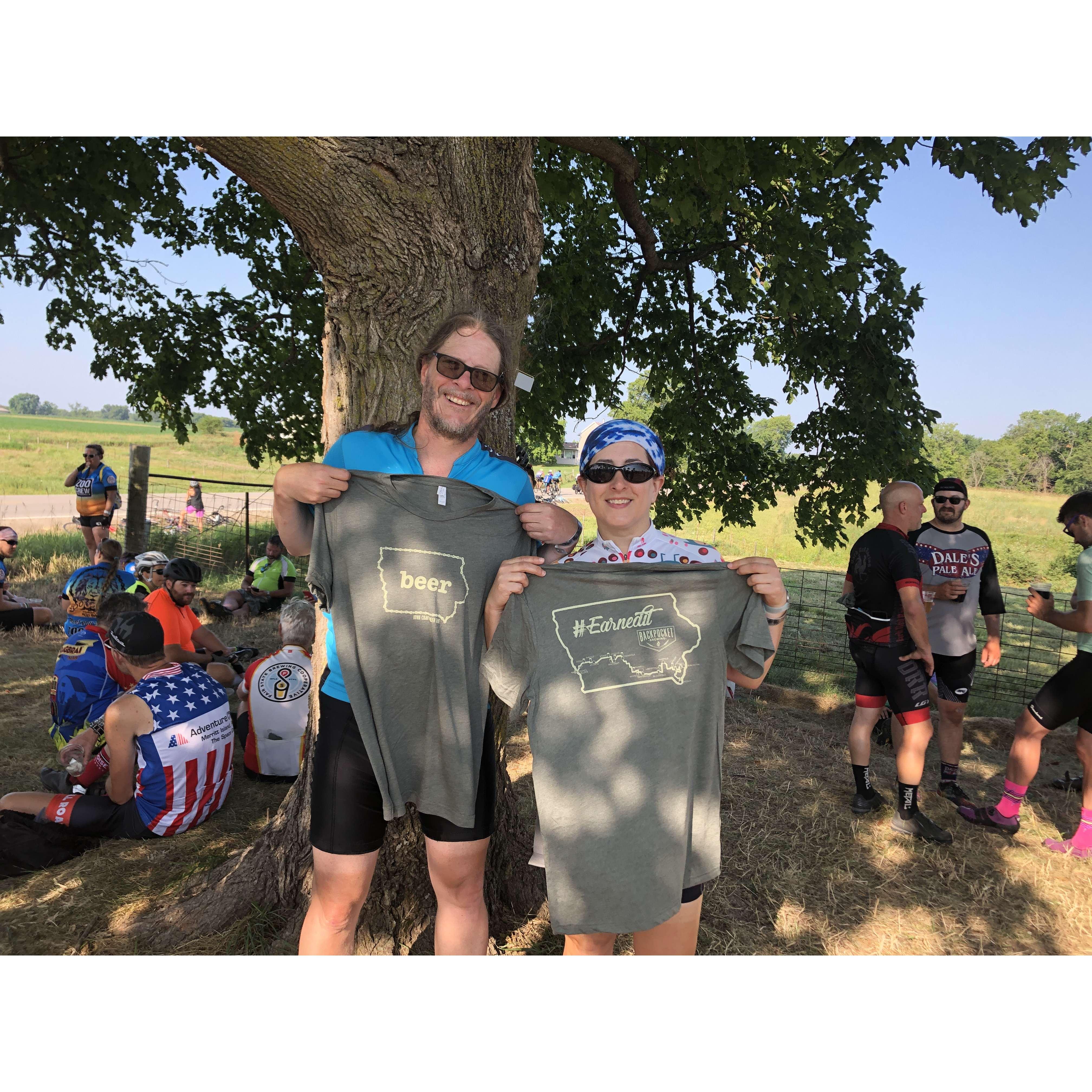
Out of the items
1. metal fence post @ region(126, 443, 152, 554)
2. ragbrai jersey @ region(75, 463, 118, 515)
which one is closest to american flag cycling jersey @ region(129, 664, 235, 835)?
metal fence post @ region(126, 443, 152, 554)

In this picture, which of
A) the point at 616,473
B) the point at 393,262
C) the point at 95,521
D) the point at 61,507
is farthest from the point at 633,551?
the point at 61,507

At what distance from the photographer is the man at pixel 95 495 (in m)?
11.0

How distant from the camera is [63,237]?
6953mm

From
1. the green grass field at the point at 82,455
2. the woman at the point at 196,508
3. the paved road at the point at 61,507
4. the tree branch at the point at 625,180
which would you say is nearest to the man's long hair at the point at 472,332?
the tree branch at the point at 625,180

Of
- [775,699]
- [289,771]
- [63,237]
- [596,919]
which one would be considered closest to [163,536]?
[63,237]

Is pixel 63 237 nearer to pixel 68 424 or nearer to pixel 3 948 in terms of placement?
pixel 3 948

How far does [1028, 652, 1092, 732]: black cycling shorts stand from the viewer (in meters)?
3.98

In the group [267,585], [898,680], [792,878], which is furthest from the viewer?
[267,585]

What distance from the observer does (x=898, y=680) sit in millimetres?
4227

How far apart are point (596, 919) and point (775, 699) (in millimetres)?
5293

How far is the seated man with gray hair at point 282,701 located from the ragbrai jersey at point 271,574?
464 cm

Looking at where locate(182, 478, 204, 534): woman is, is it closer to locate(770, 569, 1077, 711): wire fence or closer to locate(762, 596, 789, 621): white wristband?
locate(770, 569, 1077, 711): wire fence

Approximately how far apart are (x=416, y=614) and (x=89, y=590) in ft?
15.7

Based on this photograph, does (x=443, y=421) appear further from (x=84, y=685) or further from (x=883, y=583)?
(x=84, y=685)
